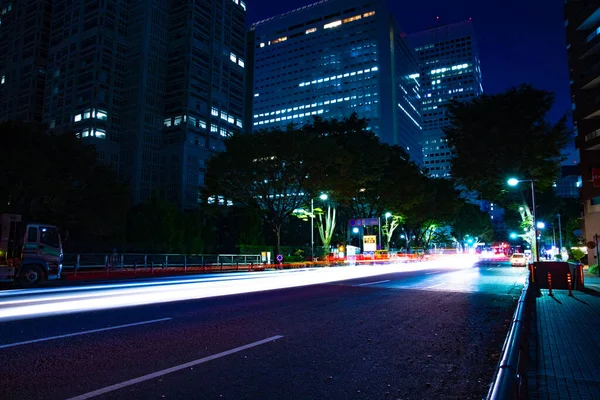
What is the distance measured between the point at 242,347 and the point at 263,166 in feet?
83.6

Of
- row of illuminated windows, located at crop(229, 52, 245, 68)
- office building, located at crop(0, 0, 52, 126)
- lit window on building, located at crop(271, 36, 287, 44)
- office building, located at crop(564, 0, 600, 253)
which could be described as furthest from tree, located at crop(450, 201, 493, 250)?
lit window on building, located at crop(271, 36, 287, 44)

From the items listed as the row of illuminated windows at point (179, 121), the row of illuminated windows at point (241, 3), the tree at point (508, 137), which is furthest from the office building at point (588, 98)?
the row of illuminated windows at point (241, 3)

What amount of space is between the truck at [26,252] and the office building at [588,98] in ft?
135

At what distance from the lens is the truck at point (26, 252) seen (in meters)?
17.5

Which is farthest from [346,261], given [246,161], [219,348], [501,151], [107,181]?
[219,348]

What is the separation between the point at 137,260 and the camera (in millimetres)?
27469

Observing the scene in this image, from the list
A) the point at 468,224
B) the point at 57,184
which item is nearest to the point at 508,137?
the point at 57,184

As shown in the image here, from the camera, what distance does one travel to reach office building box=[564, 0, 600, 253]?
3497 centimetres

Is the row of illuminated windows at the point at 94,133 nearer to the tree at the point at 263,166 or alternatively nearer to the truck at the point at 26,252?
the tree at the point at 263,166

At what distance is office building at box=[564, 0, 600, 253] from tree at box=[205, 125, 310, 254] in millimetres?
26224

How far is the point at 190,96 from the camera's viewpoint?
8162 cm

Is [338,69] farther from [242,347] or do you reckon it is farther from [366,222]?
[242,347]

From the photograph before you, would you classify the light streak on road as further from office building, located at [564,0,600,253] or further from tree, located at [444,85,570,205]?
office building, located at [564,0,600,253]

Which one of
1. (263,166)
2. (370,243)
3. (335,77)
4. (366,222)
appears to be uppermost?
(335,77)
